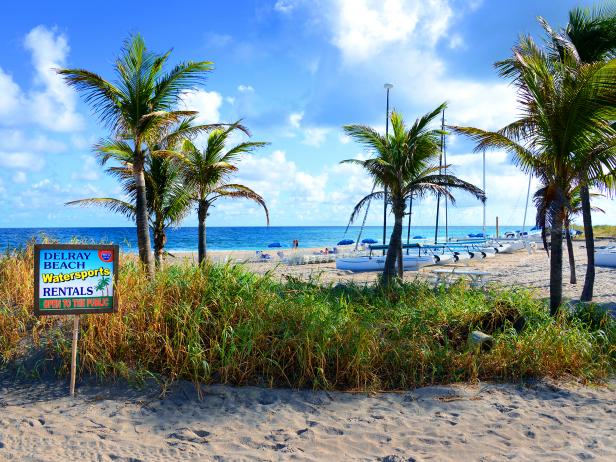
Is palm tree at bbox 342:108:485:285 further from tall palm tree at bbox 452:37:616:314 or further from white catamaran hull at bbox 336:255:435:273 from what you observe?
white catamaran hull at bbox 336:255:435:273

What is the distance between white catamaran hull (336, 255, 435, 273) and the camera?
73.4 ft

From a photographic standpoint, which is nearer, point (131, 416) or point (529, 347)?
point (131, 416)

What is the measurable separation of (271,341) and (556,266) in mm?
5847

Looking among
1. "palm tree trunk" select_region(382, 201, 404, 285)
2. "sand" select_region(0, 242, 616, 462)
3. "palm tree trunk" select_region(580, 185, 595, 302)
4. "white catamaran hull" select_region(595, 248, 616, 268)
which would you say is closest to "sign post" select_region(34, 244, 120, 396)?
"sand" select_region(0, 242, 616, 462)

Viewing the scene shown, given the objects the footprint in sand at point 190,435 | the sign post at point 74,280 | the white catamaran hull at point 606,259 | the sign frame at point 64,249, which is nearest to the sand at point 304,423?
the footprint in sand at point 190,435

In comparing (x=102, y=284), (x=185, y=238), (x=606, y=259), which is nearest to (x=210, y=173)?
(x=102, y=284)

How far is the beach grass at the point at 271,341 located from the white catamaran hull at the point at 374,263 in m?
14.6

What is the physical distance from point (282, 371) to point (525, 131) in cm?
702

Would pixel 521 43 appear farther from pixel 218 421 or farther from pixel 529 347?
pixel 218 421

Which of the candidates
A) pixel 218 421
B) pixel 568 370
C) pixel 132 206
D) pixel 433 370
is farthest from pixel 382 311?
→ pixel 132 206

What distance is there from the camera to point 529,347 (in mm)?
6438

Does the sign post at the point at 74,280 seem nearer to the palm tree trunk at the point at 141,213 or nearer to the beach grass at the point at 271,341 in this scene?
the beach grass at the point at 271,341

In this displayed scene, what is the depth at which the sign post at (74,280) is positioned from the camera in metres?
5.28

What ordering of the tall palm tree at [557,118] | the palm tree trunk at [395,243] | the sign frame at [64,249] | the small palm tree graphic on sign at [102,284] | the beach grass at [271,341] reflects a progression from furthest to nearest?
the palm tree trunk at [395,243], the tall palm tree at [557,118], the beach grass at [271,341], the small palm tree graphic on sign at [102,284], the sign frame at [64,249]
